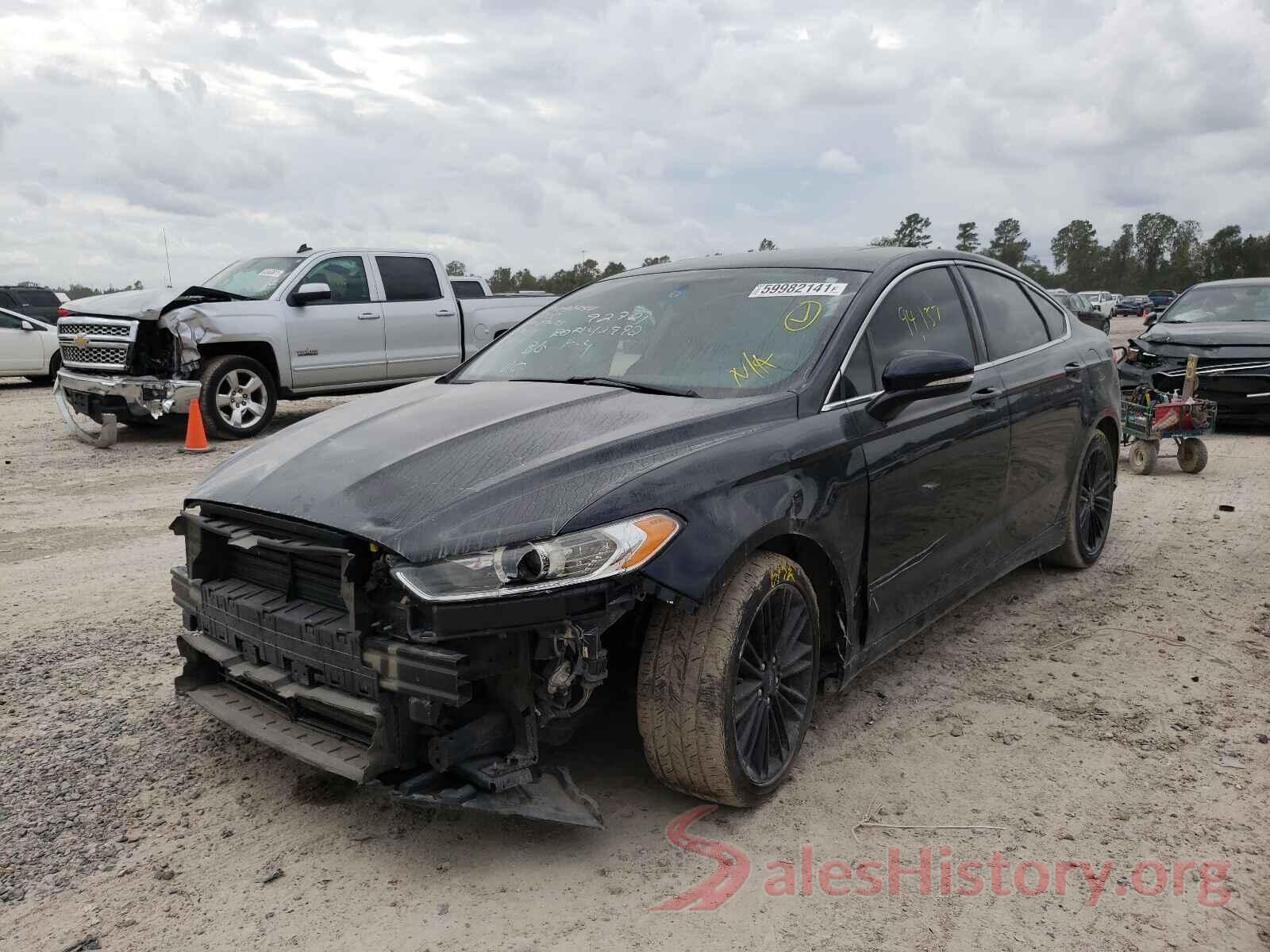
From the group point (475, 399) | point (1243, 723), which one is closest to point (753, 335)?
point (475, 399)

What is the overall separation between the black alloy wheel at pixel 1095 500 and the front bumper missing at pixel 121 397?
26.9 feet

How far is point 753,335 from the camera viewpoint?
362 cm

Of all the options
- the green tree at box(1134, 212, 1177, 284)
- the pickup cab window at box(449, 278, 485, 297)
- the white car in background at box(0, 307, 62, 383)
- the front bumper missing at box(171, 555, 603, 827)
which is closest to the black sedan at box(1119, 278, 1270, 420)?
the front bumper missing at box(171, 555, 603, 827)

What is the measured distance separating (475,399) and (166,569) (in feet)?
9.68

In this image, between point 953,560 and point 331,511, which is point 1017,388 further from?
point 331,511

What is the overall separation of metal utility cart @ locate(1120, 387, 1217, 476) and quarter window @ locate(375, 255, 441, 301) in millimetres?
7662

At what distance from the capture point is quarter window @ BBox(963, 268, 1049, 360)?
4.48 metres

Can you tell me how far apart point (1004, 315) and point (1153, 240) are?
119 m

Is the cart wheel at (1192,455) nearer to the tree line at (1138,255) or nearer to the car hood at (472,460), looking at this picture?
the car hood at (472,460)

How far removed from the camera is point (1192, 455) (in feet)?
27.4

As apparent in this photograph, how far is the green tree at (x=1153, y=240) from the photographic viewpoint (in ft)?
351

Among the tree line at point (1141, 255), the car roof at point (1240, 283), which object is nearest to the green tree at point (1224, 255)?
the tree line at point (1141, 255)

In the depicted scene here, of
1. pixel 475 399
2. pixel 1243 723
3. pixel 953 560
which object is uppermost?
pixel 475 399

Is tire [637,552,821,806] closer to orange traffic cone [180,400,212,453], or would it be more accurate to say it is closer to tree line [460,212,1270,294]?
orange traffic cone [180,400,212,453]
